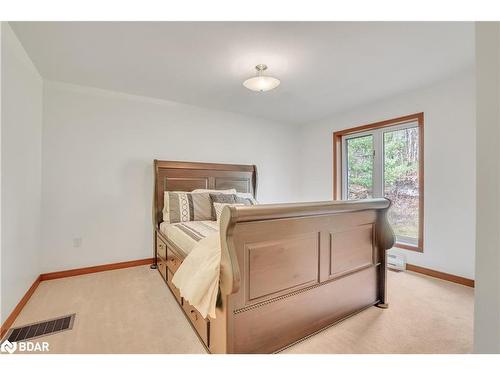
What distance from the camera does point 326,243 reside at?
1.79 m

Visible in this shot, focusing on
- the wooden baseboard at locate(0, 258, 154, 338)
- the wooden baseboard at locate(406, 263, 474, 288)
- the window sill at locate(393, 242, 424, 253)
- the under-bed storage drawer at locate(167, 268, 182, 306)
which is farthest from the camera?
the window sill at locate(393, 242, 424, 253)

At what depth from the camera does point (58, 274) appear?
2734mm

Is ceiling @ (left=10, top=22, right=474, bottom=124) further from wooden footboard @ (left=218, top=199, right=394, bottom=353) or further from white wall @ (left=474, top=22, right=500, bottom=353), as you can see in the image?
wooden footboard @ (left=218, top=199, right=394, bottom=353)

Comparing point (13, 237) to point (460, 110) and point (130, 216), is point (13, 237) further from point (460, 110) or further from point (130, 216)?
point (460, 110)

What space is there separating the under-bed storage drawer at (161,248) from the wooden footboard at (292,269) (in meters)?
1.39

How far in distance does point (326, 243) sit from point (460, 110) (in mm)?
2345

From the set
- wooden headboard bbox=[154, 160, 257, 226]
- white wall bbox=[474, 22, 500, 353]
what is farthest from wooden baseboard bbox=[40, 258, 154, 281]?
white wall bbox=[474, 22, 500, 353]

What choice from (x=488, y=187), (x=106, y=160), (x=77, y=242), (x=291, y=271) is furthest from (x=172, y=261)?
(x=488, y=187)

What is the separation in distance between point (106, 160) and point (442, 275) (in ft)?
14.2

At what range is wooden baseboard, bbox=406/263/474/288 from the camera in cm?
254

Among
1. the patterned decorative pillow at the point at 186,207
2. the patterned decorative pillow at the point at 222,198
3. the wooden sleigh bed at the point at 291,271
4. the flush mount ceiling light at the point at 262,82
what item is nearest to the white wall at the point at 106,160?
the patterned decorative pillow at the point at 186,207

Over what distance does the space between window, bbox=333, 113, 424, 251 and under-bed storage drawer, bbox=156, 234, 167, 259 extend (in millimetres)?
2856

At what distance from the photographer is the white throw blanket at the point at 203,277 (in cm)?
136
